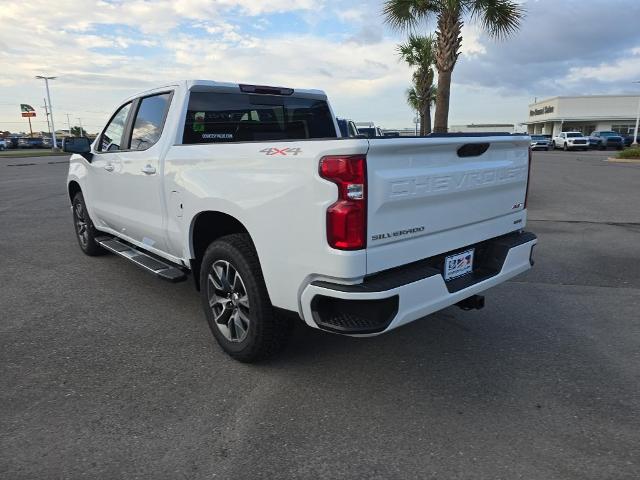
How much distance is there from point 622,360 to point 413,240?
1940mm

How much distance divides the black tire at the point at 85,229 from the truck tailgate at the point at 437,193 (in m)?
4.62

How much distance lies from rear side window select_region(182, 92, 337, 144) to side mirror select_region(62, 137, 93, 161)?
210cm

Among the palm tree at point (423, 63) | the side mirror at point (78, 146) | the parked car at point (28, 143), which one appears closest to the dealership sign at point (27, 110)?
the parked car at point (28, 143)

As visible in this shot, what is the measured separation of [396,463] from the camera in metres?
2.43

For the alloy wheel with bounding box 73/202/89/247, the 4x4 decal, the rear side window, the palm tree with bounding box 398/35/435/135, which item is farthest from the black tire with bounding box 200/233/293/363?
the palm tree with bounding box 398/35/435/135

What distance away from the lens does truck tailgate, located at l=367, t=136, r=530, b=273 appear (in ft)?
Answer: 8.55

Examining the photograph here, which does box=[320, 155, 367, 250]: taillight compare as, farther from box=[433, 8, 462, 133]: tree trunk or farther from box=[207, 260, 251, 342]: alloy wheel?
box=[433, 8, 462, 133]: tree trunk

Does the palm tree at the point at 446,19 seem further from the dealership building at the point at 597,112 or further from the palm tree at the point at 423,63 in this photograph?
the dealership building at the point at 597,112

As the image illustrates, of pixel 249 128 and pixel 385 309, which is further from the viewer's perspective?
pixel 249 128

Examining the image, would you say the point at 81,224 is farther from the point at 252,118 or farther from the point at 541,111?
the point at 541,111

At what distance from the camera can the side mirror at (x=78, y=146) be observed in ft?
17.9

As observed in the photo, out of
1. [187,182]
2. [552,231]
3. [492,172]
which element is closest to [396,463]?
[492,172]

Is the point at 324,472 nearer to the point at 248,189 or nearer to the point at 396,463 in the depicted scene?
the point at 396,463

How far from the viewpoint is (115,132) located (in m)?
5.21
